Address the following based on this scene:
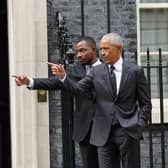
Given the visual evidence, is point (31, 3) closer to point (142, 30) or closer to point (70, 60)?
point (70, 60)

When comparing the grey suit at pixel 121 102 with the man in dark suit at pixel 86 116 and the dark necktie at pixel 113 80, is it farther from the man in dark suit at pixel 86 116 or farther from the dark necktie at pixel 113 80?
the man in dark suit at pixel 86 116

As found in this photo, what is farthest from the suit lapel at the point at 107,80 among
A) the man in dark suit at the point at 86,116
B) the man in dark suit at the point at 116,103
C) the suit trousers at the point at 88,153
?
the suit trousers at the point at 88,153

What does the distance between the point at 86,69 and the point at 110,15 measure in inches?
73.5

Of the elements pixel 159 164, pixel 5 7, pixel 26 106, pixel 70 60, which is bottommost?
pixel 159 164

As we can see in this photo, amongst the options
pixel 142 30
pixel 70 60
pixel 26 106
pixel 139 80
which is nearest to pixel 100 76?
pixel 139 80

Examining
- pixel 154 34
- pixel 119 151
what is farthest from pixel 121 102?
pixel 154 34

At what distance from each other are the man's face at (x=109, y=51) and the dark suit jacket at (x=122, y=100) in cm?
12

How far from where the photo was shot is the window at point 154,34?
361 inches

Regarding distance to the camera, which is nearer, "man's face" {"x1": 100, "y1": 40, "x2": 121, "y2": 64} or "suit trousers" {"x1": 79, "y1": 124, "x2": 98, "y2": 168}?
"man's face" {"x1": 100, "y1": 40, "x2": 121, "y2": 64}

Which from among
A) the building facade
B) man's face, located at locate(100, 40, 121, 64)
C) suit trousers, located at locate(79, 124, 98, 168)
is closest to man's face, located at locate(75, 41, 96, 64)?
man's face, located at locate(100, 40, 121, 64)

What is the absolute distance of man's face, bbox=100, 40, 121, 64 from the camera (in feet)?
21.6

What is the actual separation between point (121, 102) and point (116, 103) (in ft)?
0.15

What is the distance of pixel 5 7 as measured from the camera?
8852 mm

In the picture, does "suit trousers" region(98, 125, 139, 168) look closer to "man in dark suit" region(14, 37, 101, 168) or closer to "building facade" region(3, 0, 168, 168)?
"man in dark suit" region(14, 37, 101, 168)
